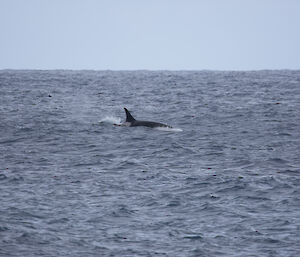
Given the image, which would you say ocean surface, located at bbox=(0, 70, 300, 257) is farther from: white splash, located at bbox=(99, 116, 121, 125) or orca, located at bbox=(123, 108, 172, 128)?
white splash, located at bbox=(99, 116, 121, 125)

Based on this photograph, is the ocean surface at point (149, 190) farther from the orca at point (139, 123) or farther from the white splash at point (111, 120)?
the white splash at point (111, 120)

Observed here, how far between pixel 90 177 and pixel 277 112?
24482mm

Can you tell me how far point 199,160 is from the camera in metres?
21.5

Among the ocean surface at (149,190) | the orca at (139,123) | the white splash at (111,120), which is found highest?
the orca at (139,123)

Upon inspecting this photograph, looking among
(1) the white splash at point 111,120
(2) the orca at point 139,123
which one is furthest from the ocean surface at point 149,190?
(1) the white splash at point 111,120

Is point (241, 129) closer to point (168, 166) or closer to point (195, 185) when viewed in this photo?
point (168, 166)

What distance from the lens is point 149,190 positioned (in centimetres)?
1653

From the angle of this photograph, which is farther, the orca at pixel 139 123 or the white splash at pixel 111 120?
the white splash at pixel 111 120

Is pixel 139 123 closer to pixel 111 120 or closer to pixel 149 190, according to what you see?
pixel 111 120

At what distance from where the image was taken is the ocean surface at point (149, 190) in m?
12.1

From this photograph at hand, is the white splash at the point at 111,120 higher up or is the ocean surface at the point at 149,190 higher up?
the white splash at the point at 111,120

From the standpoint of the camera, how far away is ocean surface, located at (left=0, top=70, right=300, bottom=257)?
12.1 m

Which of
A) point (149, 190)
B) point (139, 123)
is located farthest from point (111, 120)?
point (149, 190)

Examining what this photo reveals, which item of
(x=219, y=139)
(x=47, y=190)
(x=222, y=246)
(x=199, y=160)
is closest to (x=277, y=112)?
(x=219, y=139)
